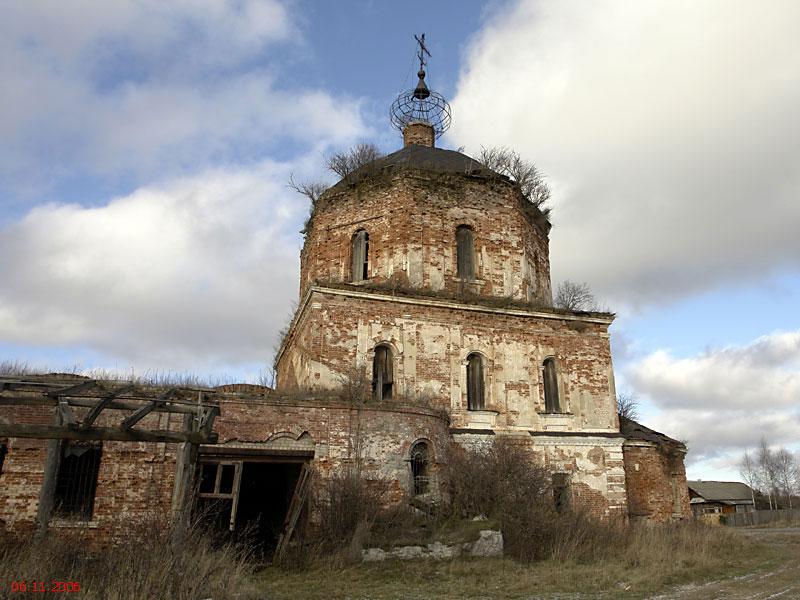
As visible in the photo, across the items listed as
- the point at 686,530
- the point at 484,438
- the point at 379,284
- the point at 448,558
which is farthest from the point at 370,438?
the point at 686,530

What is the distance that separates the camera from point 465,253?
1903cm

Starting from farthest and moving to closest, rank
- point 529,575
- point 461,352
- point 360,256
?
point 360,256 < point 461,352 < point 529,575

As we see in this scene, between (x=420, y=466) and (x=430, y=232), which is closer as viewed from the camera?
(x=420, y=466)

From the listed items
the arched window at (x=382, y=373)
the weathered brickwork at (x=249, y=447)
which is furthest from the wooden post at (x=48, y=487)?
the arched window at (x=382, y=373)

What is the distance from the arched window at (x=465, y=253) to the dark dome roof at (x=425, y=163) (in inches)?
82.5

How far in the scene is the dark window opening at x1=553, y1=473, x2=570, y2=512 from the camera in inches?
656

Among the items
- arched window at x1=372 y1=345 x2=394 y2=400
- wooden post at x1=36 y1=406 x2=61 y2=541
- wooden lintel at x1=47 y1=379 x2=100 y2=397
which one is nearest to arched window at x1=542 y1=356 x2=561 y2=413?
arched window at x1=372 y1=345 x2=394 y2=400

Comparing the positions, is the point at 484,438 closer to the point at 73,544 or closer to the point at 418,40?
the point at 73,544

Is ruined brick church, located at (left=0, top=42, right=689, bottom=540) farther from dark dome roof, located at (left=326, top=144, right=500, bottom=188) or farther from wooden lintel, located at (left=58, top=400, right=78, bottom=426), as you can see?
wooden lintel, located at (left=58, top=400, right=78, bottom=426)

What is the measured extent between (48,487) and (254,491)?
6.36 m

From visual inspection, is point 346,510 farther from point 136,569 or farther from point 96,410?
point 136,569

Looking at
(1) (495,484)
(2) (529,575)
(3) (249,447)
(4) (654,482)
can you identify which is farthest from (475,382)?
(3) (249,447)
